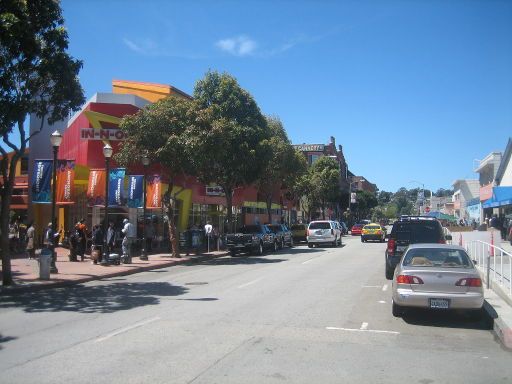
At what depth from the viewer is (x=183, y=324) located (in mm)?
9633

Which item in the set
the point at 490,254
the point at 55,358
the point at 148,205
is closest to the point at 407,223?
the point at 490,254

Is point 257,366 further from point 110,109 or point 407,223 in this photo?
point 110,109

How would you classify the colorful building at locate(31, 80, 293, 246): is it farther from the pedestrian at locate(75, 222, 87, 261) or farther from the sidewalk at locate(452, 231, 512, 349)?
the sidewalk at locate(452, 231, 512, 349)

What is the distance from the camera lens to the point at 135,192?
25609 millimetres

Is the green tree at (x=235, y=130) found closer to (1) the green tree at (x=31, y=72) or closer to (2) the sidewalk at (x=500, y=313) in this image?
(1) the green tree at (x=31, y=72)

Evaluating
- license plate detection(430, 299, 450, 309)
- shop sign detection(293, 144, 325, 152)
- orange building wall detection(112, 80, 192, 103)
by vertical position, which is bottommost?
license plate detection(430, 299, 450, 309)

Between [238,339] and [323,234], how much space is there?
94.7 feet

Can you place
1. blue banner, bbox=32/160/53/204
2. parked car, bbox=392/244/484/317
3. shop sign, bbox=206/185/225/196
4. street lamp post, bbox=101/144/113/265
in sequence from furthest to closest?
1. shop sign, bbox=206/185/225/196
2. street lamp post, bbox=101/144/113/265
3. blue banner, bbox=32/160/53/204
4. parked car, bbox=392/244/484/317

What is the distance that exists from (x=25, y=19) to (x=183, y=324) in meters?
8.94

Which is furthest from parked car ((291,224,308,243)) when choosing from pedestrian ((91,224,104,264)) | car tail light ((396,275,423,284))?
car tail light ((396,275,423,284))

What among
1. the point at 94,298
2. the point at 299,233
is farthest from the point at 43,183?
the point at 299,233

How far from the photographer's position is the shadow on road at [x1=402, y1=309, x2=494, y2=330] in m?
9.81

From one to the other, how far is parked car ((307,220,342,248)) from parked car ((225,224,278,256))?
15.8 feet

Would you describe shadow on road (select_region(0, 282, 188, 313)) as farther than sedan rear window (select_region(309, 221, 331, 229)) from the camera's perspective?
No
